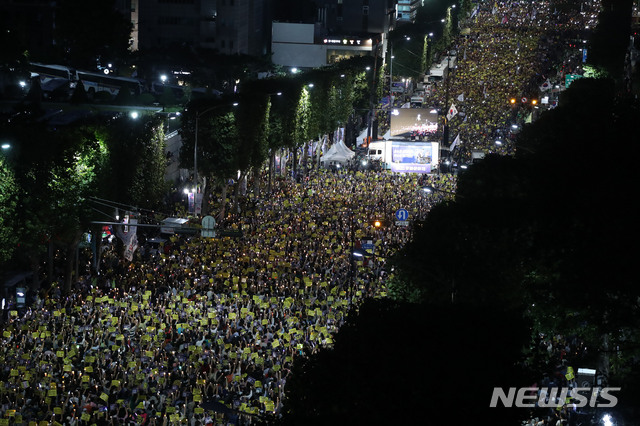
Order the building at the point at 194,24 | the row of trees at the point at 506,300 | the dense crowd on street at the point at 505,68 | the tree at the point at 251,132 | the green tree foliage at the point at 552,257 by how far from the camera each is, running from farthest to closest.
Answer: the building at the point at 194,24
the dense crowd on street at the point at 505,68
the tree at the point at 251,132
the green tree foliage at the point at 552,257
the row of trees at the point at 506,300

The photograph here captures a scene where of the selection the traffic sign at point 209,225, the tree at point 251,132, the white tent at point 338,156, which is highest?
the tree at point 251,132

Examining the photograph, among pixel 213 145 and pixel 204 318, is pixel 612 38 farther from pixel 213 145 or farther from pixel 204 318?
pixel 204 318

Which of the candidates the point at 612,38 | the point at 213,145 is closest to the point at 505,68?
the point at 612,38

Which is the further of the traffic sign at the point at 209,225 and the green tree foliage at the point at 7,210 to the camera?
the green tree foliage at the point at 7,210

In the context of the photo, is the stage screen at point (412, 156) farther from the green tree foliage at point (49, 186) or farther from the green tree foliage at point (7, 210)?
the green tree foliage at point (7, 210)

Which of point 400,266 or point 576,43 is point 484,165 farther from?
point 576,43

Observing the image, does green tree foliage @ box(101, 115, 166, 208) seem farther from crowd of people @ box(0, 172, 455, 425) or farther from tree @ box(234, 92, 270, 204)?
tree @ box(234, 92, 270, 204)

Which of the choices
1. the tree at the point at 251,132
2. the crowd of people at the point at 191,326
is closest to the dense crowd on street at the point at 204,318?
the crowd of people at the point at 191,326

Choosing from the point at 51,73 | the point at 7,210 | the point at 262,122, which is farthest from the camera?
the point at 51,73
